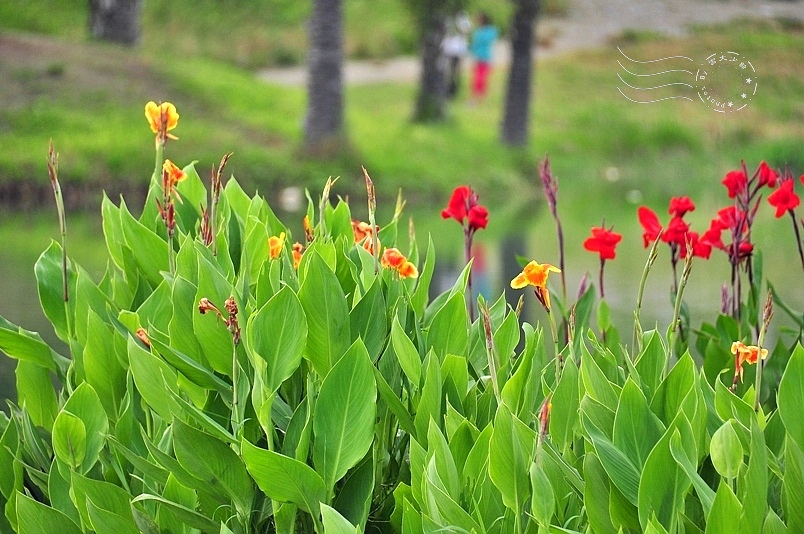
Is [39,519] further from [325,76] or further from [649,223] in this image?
[325,76]

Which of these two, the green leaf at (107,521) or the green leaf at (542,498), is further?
the green leaf at (107,521)

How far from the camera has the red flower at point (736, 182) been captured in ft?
9.11

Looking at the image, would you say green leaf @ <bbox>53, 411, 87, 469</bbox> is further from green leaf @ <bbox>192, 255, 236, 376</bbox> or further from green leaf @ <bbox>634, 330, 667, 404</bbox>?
green leaf @ <bbox>634, 330, 667, 404</bbox>

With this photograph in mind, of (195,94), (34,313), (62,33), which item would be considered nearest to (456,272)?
(34,313)

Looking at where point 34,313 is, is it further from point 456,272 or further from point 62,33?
point 62,33

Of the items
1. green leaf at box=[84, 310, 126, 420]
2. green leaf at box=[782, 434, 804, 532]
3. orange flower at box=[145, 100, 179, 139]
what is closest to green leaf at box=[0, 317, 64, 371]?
green leaf at box=[84, 310, 126, 420]

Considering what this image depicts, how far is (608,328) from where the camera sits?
115 inches

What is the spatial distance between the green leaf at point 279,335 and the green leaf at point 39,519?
0.48 meters

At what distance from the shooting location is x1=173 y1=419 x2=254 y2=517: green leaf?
1795mm

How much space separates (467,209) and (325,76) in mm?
10867

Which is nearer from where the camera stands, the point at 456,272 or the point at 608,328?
the point at 608,328

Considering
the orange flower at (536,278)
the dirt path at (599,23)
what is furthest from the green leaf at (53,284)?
the dirt path at (599,23)

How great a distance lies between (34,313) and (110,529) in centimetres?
430

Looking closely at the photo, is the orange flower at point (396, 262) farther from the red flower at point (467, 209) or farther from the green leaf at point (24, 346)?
the green leaf at point (24, 346)
